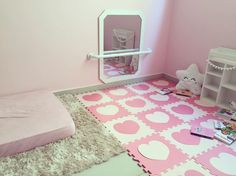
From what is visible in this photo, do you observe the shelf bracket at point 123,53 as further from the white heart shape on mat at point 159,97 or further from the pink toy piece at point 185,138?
the pink toy piece at point 185,138

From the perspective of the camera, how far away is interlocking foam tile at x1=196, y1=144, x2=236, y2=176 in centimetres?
148

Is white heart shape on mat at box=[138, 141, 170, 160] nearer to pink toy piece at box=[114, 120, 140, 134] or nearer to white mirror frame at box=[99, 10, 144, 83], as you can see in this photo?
pink toy piece at box=[114, 120, 140, 134]

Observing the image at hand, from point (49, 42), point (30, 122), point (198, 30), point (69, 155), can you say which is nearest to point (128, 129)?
point (69, 155)

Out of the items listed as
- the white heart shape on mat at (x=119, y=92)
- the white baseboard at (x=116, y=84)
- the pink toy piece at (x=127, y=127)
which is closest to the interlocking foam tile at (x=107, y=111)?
the pink toy piece at (x=127, y=127)

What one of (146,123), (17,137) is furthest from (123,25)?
(17,137)

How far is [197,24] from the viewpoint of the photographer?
102 inches

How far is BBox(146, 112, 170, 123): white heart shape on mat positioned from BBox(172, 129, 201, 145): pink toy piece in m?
0.21

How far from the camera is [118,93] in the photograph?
259 cm

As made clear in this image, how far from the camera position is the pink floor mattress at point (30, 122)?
1.52 meters

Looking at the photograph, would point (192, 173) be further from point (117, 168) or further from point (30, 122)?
point (30, 122)

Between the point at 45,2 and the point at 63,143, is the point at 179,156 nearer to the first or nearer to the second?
the point at 63,143

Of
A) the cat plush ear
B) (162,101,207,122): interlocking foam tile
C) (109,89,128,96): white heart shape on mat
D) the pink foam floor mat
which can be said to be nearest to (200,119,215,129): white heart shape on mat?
the pink foam floor mat

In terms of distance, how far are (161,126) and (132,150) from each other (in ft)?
1.47

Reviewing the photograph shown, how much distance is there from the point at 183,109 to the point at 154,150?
80 cm
